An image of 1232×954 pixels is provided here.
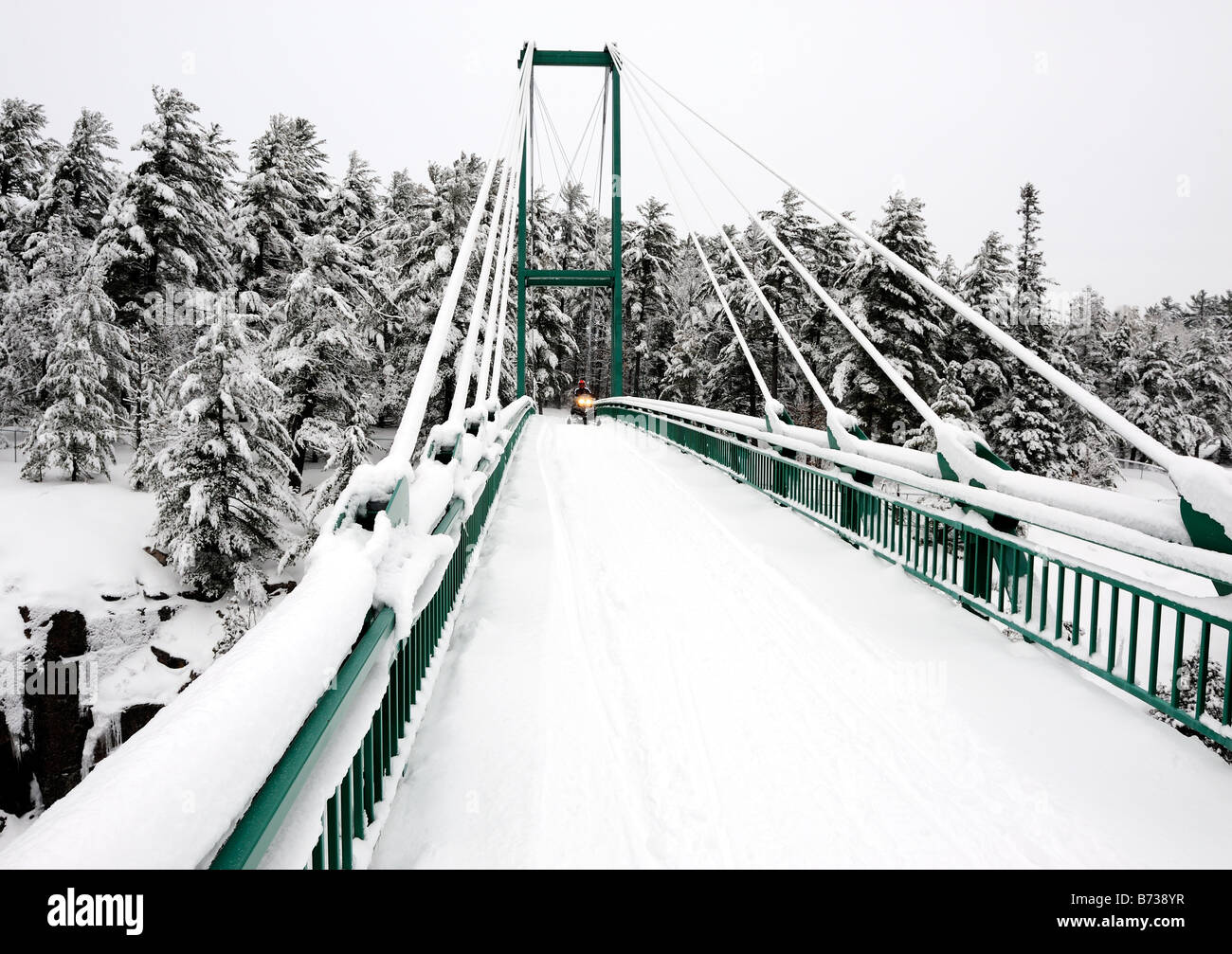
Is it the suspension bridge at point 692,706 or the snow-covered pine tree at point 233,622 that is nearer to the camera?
the suspension bridge at point 692,706

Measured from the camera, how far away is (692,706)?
3.73 metres

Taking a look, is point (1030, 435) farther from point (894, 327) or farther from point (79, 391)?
point (79, 391)

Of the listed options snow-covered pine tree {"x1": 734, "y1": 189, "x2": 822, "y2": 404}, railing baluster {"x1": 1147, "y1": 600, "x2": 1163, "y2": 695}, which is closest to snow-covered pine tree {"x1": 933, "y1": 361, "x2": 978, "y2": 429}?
snow-covered pine tree {"x1": 734, "y1": 189, "x2": 822, "y2": 404}

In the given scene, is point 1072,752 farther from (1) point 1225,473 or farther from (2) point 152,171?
(2) point 152,171

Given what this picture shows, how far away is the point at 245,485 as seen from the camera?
62.6ft

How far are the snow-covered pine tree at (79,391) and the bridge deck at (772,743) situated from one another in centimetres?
2437

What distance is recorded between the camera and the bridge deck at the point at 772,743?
2664 mm

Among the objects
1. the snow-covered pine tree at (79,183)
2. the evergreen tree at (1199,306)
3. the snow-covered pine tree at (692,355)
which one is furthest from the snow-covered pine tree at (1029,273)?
the evergreen tree at (1199,306)

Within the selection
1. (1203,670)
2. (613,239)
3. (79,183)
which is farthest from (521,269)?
(1203,670)

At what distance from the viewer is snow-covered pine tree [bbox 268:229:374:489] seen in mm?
23094

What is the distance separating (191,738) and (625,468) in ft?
37.3

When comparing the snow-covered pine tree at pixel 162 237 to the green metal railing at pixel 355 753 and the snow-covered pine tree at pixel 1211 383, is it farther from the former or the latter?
the snow-covered pine tree at pixel 1211 383

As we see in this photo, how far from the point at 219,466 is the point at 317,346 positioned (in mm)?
6265

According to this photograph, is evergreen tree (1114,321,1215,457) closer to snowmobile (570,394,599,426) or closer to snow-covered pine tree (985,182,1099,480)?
snow-covered pine tree (985,182,1099,480)
